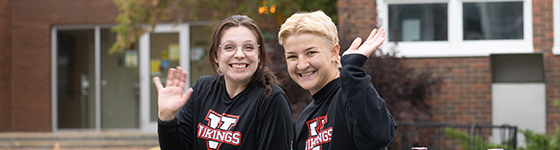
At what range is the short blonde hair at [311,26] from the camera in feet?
6.34

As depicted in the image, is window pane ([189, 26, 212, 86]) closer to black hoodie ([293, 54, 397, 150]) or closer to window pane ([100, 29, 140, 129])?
window pane ([100, 29, 140, 129])

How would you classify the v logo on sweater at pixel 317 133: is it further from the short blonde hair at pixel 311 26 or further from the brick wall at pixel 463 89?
the brick wall at pixel 463 89

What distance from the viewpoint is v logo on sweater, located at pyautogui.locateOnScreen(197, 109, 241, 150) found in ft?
7.54

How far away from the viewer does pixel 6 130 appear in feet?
33.3

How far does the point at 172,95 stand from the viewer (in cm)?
216

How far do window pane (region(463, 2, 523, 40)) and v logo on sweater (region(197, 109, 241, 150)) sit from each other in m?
6.15

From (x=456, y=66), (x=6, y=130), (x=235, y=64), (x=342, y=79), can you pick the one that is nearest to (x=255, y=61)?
(x=235, y=64)

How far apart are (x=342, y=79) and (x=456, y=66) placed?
20.0 ft

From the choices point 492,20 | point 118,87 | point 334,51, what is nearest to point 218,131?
point 334,51

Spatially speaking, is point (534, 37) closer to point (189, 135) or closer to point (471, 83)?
point (471, 83)

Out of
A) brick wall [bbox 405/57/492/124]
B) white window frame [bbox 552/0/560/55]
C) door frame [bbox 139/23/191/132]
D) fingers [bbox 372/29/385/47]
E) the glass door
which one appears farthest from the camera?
the glass door

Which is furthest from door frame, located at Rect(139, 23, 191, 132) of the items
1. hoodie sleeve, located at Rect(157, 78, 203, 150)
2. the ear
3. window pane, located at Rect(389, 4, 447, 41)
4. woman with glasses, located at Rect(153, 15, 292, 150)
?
the ear

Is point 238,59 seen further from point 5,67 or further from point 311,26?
point 5,67

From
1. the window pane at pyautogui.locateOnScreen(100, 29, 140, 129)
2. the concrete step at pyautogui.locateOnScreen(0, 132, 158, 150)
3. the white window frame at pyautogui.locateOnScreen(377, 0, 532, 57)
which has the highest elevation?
the white window frame at pyautogui.locateOnScreen(377, 0, 532, 57)
